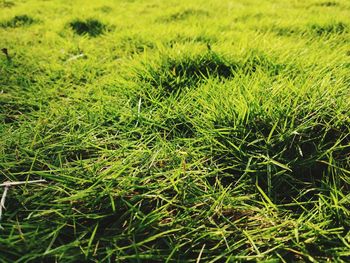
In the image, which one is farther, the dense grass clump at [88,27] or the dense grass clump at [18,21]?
the dense grass clump at [18,21]

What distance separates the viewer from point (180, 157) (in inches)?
55.4

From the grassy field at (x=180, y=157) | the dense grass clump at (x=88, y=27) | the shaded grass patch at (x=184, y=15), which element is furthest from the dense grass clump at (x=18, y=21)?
the shaded grass patch at (x=184, y=15)

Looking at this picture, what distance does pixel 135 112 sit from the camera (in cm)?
168

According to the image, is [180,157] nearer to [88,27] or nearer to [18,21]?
[88,27]

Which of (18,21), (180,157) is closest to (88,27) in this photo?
(18,21)

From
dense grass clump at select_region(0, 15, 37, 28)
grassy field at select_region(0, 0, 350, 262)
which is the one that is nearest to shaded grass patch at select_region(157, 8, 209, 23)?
grassy field at select_region(0, 0, 350, 262)

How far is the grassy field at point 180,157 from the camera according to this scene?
109 cm

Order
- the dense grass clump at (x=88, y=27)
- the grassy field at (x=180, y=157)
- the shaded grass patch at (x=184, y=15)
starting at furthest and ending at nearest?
the shaded grass patch at (x=184, y=15), the dense grass clump at (x=88, y=27), the grassy field at (x=180, y=157)

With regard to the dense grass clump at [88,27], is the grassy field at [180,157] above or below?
below

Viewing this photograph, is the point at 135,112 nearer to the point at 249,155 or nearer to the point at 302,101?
the point at 249,155

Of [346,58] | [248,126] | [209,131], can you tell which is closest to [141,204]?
[209,131]

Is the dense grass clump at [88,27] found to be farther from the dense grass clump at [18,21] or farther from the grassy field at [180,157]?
the grassy field at [180,157]

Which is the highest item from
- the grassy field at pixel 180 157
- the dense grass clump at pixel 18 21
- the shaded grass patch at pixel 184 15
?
the shaded grass patch at pixel 184 15

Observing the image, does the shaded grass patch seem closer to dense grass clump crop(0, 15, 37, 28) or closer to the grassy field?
the grassy field
